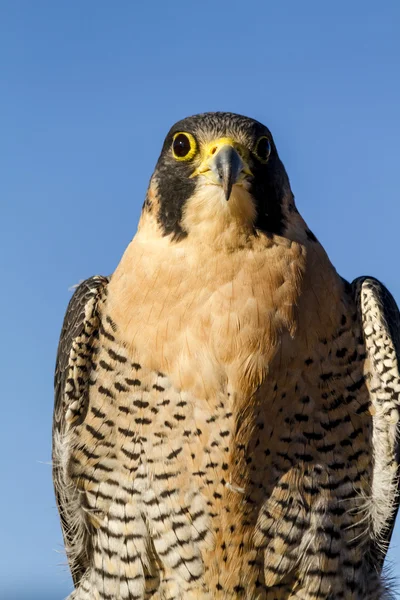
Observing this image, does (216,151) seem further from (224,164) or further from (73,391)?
Result: (73,391)

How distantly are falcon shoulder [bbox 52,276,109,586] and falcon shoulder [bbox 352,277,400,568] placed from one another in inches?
74.5

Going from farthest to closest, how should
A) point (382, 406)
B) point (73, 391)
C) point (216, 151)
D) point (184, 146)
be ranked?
1. point (73, 391)
2. point (382, 406)
3. point (184, 146)
4. point (216, 151)

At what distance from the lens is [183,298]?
5.38 metres

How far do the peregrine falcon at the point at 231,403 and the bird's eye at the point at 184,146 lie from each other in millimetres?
11

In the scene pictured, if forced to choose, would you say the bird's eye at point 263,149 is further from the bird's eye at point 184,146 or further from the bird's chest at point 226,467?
the bird's chest at point 226,467

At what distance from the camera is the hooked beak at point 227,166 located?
501 centimetres

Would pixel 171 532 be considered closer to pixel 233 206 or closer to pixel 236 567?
pixel 236 567

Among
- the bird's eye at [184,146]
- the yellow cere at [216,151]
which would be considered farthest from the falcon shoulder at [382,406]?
the bird's eye at [184,146]

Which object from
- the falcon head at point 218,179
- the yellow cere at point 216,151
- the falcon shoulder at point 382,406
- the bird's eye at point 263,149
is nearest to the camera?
the falcon head at point 218,179

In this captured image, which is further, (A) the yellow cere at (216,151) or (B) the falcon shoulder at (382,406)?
(B) the falcon shoulder at (382,406)

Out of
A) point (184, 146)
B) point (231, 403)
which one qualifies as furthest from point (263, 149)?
point (231, 403)

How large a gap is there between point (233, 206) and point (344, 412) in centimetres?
154

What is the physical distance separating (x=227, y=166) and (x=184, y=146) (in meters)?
0.53

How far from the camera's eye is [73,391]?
588 cm
